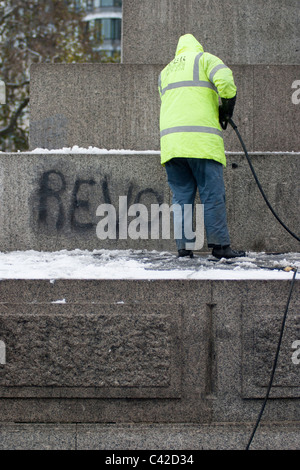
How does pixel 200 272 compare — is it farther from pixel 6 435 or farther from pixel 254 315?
pixel 6 435

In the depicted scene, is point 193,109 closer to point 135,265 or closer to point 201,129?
point 201,129

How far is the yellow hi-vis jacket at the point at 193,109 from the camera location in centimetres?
557

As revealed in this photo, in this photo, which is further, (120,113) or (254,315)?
(120,113)

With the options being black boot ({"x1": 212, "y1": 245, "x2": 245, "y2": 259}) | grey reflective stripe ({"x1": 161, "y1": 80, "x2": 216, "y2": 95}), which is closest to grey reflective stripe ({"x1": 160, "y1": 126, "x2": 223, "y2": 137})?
grey reflective stripe ({"x1": 161, "y1": 80, "x2": 216, "y2": 95})

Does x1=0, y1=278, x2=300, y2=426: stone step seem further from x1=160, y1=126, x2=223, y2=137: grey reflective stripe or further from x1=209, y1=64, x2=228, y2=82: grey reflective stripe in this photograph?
x1=209, y1=64, x2=228, y2=82: grey reflective stripe

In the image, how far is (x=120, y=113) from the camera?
686cm

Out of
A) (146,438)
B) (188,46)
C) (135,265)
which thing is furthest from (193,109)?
(146,438)

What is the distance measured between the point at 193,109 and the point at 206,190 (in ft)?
2.25

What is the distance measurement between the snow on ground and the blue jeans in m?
0.22

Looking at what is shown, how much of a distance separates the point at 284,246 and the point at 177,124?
62.7 inches

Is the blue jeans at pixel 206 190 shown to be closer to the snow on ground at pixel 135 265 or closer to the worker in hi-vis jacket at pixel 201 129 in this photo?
the worker in hi-vis jacket at pixel 201 129

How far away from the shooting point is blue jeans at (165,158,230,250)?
18.3 ft

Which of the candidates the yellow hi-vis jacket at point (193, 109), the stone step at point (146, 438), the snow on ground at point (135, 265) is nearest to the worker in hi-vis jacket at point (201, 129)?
the yellow hi-vis jacket at point (193, 109)
